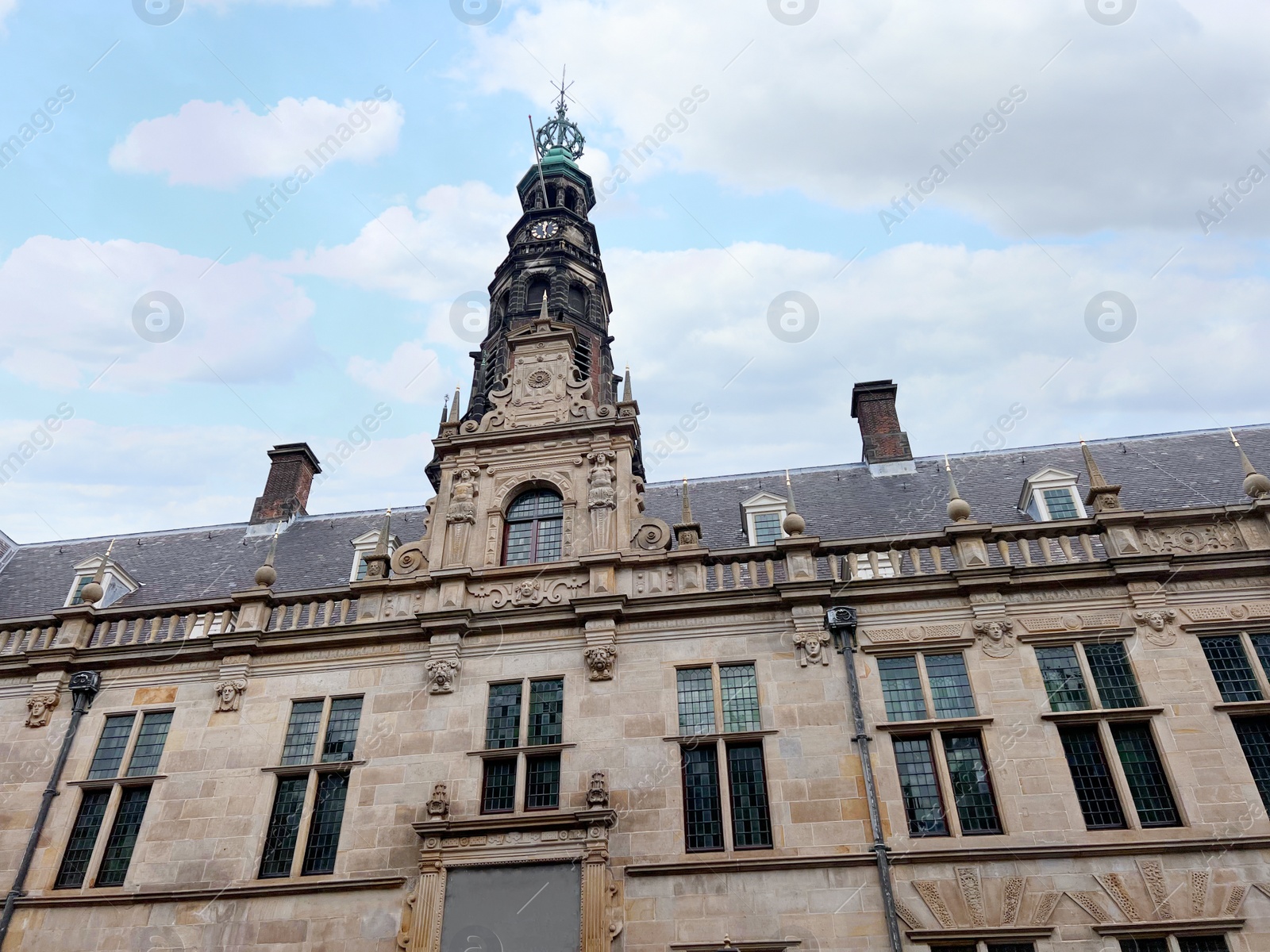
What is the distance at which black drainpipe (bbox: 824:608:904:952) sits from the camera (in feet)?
44.6

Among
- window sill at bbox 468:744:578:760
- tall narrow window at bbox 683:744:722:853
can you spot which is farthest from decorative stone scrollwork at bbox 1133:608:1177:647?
window sill at bbox 468:744:578:760

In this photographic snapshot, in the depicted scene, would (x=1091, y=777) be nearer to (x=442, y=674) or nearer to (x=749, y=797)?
(x=749, y=797)

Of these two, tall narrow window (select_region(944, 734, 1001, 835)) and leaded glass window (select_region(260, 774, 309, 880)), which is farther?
leaded glass window (select_region(260, 774, 309, 880))

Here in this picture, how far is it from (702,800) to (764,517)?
308 inches

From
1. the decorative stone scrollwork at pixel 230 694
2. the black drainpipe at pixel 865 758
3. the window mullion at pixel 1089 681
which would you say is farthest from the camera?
the decorative stone scrollwork at pixel 230 694

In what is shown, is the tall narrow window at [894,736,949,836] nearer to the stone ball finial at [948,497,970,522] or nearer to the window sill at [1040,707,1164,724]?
the window sill at [1040,707,1164,724]

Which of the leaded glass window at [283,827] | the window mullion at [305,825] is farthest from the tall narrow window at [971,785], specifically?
the leaded glass window at [283,827]

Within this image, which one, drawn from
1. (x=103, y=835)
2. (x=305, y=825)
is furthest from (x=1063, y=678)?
(x=103, y=835)

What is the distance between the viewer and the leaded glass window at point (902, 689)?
15656mm

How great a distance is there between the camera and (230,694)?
17.7m

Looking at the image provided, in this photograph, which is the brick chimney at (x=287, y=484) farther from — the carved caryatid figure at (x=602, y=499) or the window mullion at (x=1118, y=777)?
the window mullion at (x=1118, y=777)

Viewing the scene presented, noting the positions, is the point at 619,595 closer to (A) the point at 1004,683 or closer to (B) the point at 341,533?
(A) the point at 1004,683

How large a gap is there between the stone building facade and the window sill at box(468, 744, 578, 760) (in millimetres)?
59

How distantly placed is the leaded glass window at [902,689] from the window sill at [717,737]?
2.11 meters
